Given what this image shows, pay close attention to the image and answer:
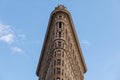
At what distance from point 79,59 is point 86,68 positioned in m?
13.5

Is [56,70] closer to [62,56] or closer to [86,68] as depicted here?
[62,56]

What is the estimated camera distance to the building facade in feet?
378

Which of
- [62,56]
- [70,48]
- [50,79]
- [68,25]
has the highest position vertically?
[68,25]

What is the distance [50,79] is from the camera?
115 metres

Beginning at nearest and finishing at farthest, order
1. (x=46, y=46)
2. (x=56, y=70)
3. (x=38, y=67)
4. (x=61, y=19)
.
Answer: (x=56, y=70) < (x=61, y=19) < (x=46, y=46) < (x=38, y=67)

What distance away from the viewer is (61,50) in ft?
392

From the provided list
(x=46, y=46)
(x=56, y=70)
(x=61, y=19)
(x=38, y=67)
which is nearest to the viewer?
(x=56, y=70)

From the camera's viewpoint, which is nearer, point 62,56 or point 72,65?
point 62,56

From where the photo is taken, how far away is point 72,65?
132m

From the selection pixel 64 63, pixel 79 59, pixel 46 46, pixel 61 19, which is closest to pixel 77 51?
pixel 79 59

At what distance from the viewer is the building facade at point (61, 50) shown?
115312 millimetres

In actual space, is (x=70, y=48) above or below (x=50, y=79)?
above

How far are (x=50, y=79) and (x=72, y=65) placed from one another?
19.1 m

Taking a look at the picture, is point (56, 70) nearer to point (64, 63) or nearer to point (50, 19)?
point (64, 63)
